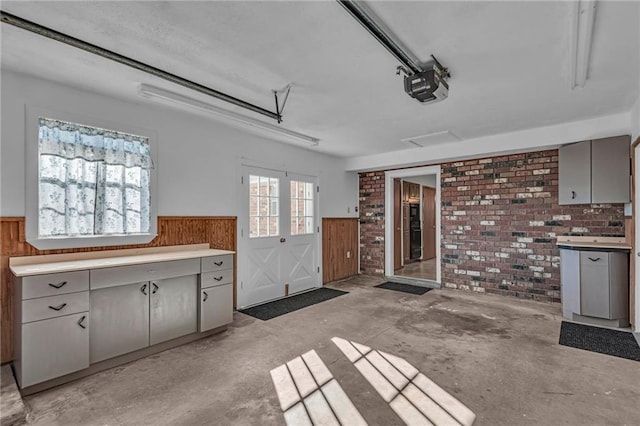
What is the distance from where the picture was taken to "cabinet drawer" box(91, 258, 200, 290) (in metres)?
2.75

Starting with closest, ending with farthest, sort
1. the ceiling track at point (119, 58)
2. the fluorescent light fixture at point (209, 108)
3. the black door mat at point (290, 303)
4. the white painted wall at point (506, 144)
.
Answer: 1. the ceiling track at point (119, 58)
2. the fluorescent light fixture at point (209, 108)
3. the white painted wall at point (506, 144)
4. the black door mat at point (290, 303)

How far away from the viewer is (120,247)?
339cm

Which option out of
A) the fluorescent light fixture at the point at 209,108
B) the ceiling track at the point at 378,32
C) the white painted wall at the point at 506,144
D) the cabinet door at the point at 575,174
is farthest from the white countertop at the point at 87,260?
the cabinet door at the point at 575,174

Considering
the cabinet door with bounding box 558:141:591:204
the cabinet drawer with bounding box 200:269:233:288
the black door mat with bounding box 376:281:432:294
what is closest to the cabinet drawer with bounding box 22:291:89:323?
the cabinet drawer with bounding box 200:269:233:288

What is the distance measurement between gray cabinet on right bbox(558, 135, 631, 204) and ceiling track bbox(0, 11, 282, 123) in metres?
4.03

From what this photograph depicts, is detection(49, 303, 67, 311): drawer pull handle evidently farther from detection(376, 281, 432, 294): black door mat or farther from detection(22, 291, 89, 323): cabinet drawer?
detection(376, 281, 432, 294): black door mat

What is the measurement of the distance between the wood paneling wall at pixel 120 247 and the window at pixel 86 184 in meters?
0.07

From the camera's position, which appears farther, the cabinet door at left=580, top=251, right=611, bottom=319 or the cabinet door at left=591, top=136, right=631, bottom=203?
the cabinet door at left=591, top=136, right=631, bottom=203

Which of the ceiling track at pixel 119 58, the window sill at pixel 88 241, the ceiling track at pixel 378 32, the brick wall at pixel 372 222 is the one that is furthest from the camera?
the brick wall at pixel 372 222

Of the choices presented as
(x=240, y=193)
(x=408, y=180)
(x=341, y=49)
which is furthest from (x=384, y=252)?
(x=341, y=49)

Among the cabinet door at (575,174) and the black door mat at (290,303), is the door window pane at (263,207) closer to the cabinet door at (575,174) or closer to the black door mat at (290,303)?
the black door mat at (290,303)

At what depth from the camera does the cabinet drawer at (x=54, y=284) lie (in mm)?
2389

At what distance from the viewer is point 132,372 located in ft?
9.05

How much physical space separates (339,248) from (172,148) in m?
3.87
